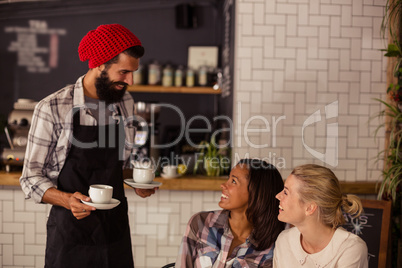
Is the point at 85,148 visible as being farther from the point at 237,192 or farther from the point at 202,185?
the point at 202,185

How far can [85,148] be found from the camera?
2252mm

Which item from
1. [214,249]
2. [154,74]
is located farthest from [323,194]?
[154,74]

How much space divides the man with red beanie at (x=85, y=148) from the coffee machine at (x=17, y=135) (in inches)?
51.3

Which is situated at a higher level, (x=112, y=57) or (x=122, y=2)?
(x=122, y=2)

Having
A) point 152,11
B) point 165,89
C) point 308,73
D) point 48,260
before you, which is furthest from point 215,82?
point 48,260

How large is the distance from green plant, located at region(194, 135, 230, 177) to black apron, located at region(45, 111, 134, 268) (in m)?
1.20

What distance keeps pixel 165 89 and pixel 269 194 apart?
266 cm

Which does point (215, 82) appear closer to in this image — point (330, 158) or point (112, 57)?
point (330, 158)

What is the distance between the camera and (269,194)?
2178 mm

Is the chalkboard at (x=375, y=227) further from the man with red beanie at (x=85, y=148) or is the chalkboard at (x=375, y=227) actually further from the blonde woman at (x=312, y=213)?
the man with red beanie at (x=85, y=148)

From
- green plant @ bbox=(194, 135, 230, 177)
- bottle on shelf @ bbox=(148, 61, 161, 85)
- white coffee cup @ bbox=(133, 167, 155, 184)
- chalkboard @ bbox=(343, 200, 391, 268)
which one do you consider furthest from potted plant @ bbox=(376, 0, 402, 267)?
bottle on shelf @ bbox=(148, 61, 161, 85)

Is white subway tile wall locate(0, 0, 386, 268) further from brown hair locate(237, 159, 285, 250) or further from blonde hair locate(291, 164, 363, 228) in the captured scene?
blonde hair locate(291, 164, 363, 228)

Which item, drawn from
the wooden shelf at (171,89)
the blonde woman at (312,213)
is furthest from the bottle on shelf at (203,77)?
the blonde woman at (312,213)

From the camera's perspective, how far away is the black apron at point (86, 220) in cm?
225
